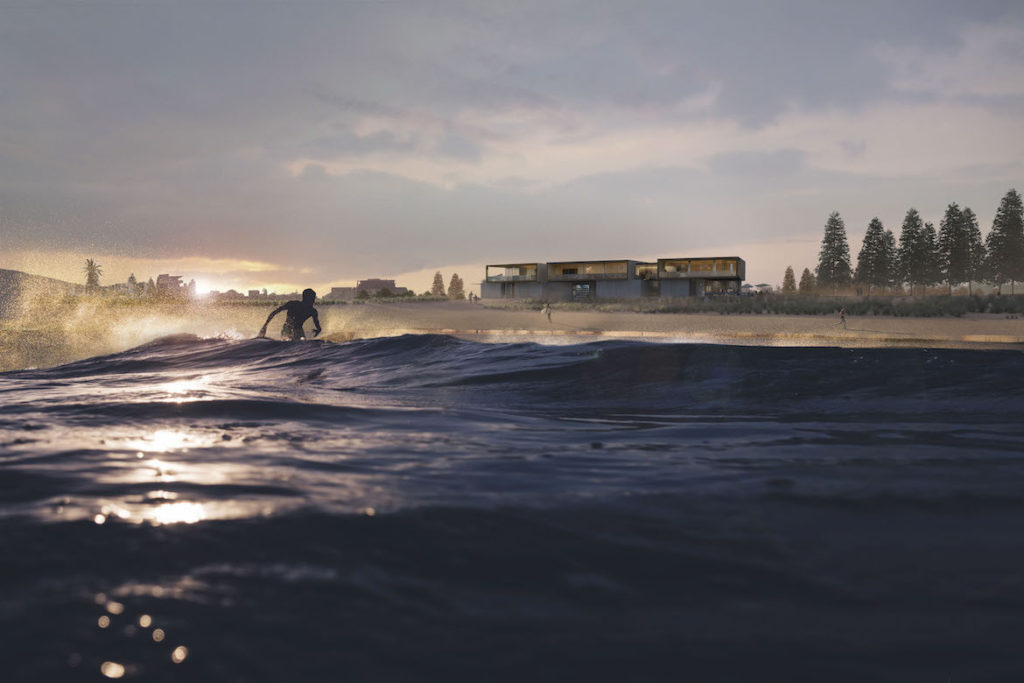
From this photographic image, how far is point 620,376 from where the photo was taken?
409 inches

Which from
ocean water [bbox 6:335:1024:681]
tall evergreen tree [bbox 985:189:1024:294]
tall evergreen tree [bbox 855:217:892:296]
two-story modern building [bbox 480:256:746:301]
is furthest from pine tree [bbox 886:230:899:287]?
ocean water [bbox 6:335:1024:681]

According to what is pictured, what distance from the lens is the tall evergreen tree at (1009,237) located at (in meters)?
80.6

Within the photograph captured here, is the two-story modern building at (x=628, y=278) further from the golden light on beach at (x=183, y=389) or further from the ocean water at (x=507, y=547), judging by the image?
the ocean water at (x=507, y=547)

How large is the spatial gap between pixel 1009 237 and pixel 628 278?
163 ft

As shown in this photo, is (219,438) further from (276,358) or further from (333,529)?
(276,358)

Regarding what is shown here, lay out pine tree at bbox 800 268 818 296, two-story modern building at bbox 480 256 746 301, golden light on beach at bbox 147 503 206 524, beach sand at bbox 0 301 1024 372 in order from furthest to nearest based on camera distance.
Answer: pine tree at bbox 800 268 818 296
two-story modern building at bbox 480 256 746 301
beach sand at bbox 0 301 1024 372
golden light on beach at bbox 147 503 206 524

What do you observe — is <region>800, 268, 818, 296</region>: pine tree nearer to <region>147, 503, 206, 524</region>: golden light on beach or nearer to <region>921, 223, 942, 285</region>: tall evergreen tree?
<region>921, 223, 942, 285</region>: tall evergreen tree

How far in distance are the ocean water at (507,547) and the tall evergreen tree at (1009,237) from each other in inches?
3720

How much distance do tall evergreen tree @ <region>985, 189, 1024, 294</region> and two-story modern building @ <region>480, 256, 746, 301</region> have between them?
33708mm

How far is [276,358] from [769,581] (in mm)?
13749

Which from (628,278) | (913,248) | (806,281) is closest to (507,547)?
(628,278)

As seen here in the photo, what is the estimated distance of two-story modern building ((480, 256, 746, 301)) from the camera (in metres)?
76.6

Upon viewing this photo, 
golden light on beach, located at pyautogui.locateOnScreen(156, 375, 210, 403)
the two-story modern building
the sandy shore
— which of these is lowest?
golden light on beach, located at pyautogui.locateOnScreen(156, 375, 210, 403)

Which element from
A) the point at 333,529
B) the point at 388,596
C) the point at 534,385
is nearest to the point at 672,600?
the point at 388,596
